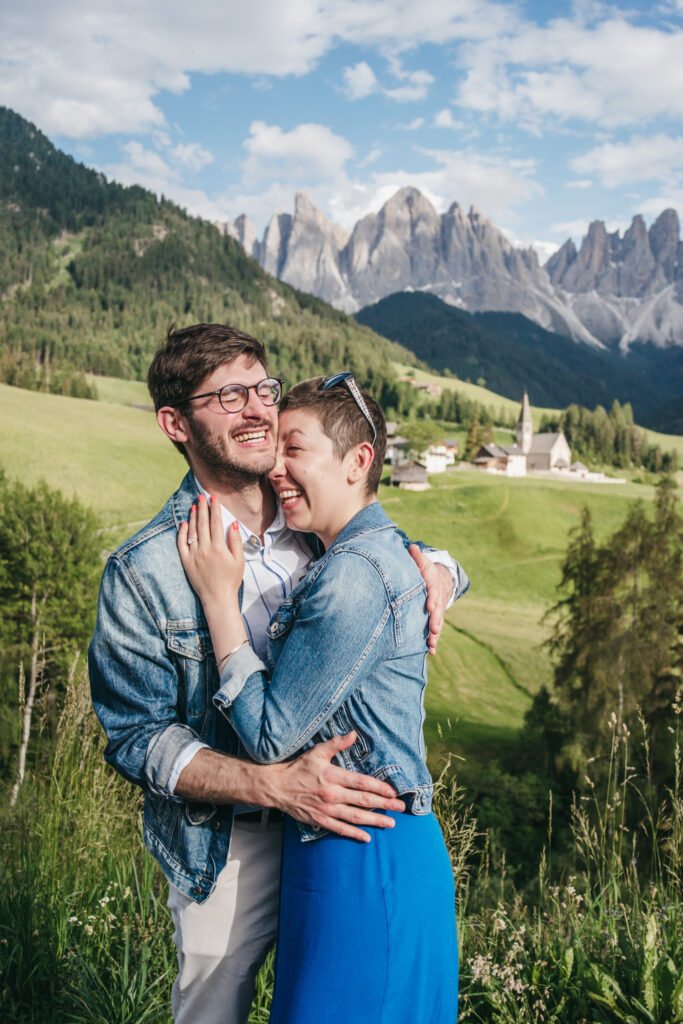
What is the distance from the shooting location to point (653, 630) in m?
24.4

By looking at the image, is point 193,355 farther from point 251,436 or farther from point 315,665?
point 315,665

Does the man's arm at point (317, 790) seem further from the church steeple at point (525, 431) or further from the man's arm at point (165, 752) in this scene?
the church steeple at point (525, 431)

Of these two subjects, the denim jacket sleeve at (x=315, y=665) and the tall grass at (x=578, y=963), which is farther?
the tall grass at (x=578, y=963)

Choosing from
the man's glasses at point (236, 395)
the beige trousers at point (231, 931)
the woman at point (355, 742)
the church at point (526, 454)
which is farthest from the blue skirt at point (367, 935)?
the church at point (526, 454)

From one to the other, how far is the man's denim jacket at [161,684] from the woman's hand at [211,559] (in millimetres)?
57

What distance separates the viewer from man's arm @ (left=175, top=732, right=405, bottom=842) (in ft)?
6.57

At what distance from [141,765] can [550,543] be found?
191 feet

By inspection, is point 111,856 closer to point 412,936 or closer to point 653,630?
point 412,936

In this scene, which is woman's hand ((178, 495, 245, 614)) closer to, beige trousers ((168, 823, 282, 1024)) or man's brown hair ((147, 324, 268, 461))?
man's brown hair ((147, 324, 268, 461))

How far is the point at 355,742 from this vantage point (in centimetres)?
212

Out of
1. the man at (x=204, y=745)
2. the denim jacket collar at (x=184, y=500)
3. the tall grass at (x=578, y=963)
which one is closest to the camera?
the man at (x=204, y=745)

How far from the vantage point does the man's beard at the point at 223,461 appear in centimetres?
256

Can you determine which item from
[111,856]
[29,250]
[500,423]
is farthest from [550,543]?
[29,250]

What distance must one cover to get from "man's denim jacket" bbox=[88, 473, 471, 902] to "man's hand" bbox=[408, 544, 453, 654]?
0.76 metres
